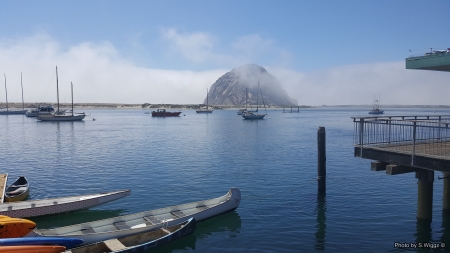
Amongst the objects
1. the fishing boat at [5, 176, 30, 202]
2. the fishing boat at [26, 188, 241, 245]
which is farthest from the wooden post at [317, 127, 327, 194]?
the fishing boat at [5, 176, 30, 202]

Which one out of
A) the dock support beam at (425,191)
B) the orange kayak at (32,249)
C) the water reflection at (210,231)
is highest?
the dock support beam at (425,191)

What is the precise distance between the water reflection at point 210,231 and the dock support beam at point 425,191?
882cm

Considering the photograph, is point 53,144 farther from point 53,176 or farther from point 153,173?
point 153,173

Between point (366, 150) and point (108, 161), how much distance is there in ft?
103

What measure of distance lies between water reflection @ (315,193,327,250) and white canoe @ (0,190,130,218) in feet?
37.2

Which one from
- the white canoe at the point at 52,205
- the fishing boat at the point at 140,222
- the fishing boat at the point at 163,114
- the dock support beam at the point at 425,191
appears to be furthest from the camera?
A: the fishing boat at the point at 163,114

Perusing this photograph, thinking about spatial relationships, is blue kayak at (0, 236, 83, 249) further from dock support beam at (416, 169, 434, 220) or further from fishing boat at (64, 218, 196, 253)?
dock support beam at (416, 169, 434, 220)

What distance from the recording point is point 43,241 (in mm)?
15000

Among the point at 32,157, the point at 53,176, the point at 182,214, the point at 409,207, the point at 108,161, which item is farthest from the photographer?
the point at 32,157

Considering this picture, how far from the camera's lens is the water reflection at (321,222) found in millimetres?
18328

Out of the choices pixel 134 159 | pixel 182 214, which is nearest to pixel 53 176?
pixel 134 159

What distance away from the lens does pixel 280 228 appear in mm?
20188

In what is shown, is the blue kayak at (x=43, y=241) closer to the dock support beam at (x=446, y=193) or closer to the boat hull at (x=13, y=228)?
the boat hull at (x=13, y=228)

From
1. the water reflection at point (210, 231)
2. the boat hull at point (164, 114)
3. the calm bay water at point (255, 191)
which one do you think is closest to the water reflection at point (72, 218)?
the calm bay water at point (255, 191)
